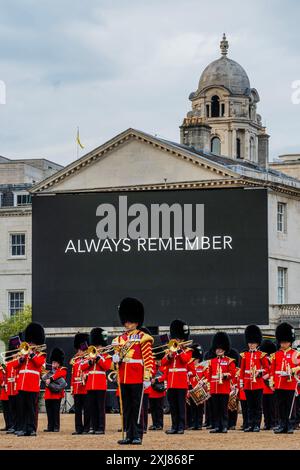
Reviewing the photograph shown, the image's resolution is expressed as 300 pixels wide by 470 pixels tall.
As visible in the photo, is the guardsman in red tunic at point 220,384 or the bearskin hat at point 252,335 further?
the bearskin hat at point 252,335

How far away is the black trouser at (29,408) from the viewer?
26688 mm

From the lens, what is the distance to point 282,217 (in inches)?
2539

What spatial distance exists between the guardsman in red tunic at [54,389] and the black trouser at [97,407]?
1.44 m

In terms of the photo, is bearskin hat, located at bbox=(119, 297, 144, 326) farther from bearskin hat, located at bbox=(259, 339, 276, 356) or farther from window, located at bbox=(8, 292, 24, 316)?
window, located at bbox=(8, 292, 24, 316)

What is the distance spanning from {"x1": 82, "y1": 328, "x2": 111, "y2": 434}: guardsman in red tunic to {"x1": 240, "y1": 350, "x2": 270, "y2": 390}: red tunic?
2.33m

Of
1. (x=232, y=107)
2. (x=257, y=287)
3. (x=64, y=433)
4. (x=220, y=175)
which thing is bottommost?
(x=64, y=433)

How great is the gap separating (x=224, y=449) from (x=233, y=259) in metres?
31.3

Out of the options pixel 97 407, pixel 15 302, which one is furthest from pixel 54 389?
pixel 15 302

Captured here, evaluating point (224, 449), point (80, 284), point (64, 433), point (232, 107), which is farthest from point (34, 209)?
point (232, 107)

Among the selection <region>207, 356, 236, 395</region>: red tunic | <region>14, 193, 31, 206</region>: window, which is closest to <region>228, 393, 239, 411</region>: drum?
<region>207, 356, 236, 395</region>: red tunic

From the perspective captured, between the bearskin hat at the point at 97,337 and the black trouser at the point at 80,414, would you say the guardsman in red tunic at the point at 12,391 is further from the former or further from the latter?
the bearskin hat at the point at 97,337

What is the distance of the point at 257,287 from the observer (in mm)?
52281

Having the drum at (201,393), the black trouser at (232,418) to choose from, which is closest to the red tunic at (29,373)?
the drum at (201,393)
